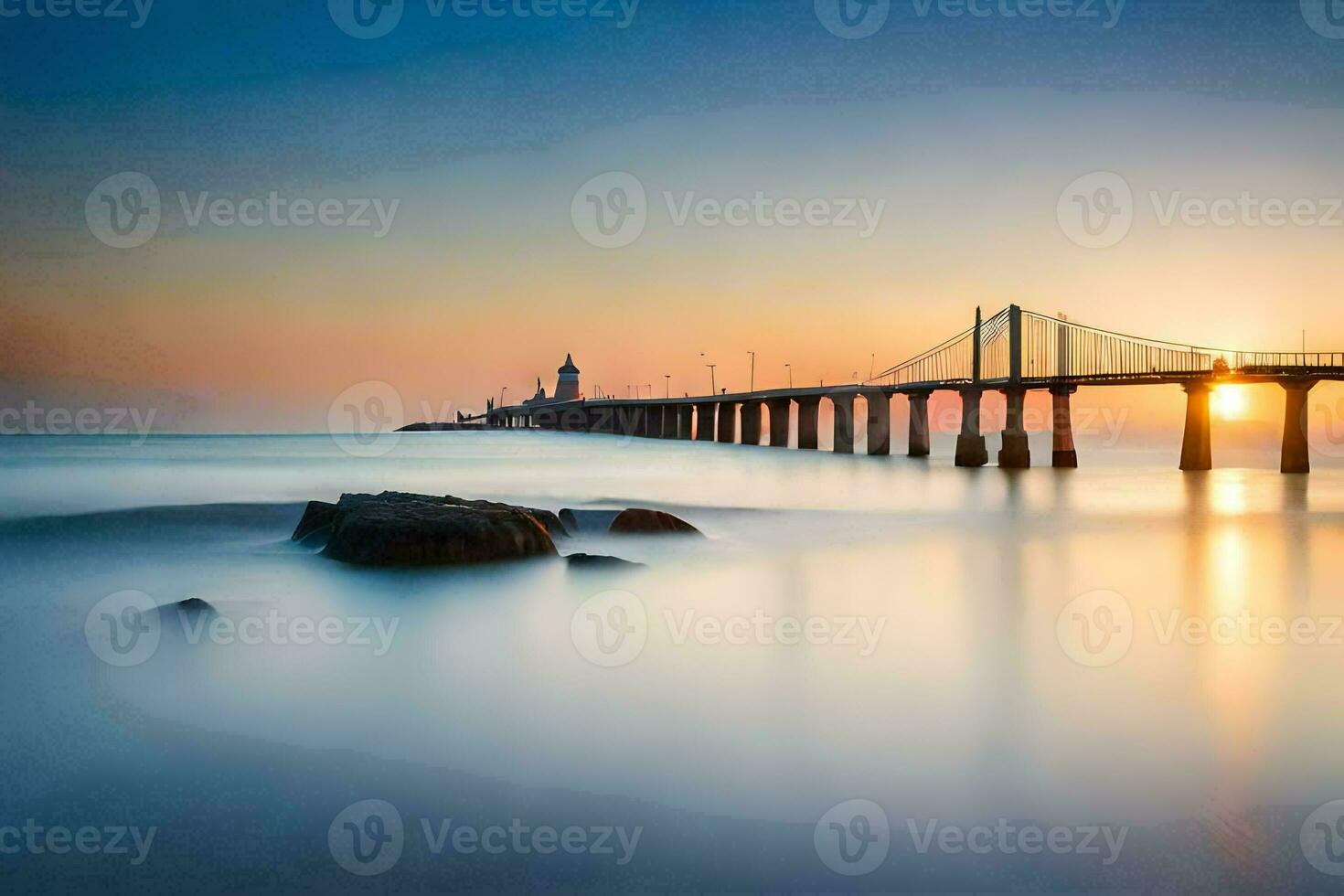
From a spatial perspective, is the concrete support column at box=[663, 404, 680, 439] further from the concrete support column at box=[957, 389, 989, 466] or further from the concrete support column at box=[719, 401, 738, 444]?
the concrete support column at box=[957, 389, 989, 466]

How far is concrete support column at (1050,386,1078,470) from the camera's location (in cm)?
7569

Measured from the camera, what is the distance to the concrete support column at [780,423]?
442ft

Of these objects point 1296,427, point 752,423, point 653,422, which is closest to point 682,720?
point 1296,427

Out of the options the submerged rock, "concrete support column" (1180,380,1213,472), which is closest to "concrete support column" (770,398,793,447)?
"concrete support column" (1180,380,1213,472)

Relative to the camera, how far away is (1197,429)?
7175 centimetres

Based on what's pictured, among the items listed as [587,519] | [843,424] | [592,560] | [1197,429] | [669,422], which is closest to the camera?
[592,560]

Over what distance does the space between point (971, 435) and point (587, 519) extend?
66.9m

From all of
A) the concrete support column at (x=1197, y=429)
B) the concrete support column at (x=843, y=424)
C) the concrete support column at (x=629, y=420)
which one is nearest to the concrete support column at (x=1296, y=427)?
the concrete support column at (x=1197, y=429)

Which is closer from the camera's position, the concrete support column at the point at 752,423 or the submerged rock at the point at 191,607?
the submerged rock at the point at 191,607

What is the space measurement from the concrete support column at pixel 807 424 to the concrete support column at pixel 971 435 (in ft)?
137

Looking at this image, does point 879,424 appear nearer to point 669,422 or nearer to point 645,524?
point 669,422

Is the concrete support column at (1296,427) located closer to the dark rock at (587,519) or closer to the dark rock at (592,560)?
the dark rock at (587,519)

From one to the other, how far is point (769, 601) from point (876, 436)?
97.2 meters

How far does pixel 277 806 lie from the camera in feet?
19.1
